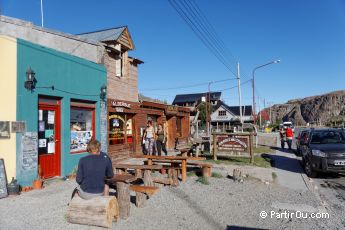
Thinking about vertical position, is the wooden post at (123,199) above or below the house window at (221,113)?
below

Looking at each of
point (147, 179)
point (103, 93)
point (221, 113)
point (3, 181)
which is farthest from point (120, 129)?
point (221, 113)

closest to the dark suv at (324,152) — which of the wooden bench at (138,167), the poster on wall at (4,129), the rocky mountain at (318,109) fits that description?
the wooden bench at (138,167)

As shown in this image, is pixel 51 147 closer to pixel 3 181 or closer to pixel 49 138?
pixel 49 138

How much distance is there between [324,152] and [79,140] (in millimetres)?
8196

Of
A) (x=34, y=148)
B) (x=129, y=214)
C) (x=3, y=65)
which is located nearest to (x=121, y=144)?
(x=34, y=148)

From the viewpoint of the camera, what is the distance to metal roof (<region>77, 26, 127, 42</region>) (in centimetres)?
1568

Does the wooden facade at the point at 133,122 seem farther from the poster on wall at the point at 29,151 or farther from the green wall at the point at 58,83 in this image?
the poster on wall at the point at 29,151

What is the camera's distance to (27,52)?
905 cm

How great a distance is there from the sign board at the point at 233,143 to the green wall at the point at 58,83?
5.37 meters

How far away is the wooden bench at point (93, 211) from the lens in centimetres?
549

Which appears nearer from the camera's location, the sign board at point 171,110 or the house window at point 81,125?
the house window at point 81,125

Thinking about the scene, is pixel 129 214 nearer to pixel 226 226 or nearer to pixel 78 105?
pixel 226 226

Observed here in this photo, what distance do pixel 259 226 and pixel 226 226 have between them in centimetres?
58

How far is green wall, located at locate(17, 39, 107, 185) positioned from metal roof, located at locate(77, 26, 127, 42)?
129 inches
